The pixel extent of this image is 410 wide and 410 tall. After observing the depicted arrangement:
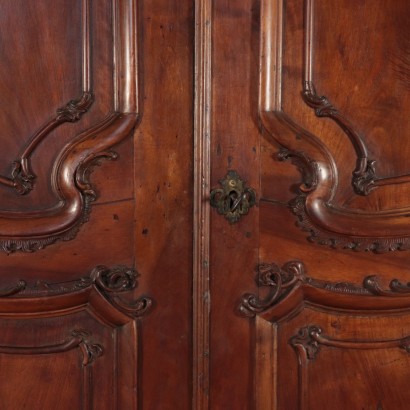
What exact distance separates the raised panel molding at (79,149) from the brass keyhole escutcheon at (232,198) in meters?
0.16

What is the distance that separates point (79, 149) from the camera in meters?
0.94

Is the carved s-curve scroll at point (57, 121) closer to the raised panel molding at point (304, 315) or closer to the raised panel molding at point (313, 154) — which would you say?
the raised panel molding at point (313, 154)

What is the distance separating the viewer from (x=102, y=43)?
0.94m

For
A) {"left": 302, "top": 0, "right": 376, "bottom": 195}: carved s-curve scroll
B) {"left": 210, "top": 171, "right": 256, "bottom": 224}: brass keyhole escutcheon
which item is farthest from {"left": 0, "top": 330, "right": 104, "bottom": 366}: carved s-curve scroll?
{"left": 302, "top": 0, "right": 376, "bottom": 195}: carved s-curve scroll

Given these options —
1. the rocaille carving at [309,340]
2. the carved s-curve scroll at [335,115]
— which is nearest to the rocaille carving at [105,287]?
the rocaille carving at [309,340]

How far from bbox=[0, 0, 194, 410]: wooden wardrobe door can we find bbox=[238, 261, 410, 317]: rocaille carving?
0.12m

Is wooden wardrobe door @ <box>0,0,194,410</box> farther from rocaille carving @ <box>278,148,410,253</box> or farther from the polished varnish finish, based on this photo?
rocaille carving @ <box>278,148,410,253</box>

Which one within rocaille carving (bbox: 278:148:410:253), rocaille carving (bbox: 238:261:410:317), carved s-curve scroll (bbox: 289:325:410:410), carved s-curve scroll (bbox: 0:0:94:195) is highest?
carved s-curve scroll (bbox: 0:0:94:195)

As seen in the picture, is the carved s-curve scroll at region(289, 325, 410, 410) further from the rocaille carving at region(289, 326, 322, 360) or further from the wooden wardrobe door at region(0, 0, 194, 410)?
the wooden wardrobe door at region(0, 0, 194, 410)

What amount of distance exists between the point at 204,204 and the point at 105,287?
0.19 m

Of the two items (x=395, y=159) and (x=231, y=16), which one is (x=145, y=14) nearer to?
(x=231, y=16)

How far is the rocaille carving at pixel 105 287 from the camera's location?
949mm

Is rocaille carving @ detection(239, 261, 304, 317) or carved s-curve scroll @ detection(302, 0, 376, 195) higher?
carved s-curve scroll @ detection(302, 0, 376, 195)

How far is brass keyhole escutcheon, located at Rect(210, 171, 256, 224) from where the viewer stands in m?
0.97
